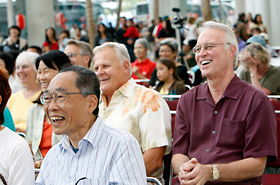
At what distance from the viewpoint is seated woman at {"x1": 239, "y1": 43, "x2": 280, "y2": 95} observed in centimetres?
551

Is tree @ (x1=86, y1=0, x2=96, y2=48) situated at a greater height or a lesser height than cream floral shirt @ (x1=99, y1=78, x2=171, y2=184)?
greater

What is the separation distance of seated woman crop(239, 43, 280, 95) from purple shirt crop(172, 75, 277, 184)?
→ 2.50 m

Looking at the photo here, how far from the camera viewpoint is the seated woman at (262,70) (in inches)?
217

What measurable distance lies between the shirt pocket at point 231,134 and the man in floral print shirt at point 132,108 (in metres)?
0.61

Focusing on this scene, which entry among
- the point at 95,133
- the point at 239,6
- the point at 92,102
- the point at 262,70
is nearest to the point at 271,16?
the point at 239,6

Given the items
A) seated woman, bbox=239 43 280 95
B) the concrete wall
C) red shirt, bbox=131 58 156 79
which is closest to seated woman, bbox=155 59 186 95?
seated woman, bbox=239 43 280 95

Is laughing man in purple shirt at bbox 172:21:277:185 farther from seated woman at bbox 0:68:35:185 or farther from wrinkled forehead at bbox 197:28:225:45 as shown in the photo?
seated woman at bbox 0:68:35:185

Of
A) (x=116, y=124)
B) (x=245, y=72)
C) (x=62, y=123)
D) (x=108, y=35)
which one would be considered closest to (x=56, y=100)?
(x=62, y=123)

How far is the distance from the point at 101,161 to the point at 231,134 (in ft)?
3.14

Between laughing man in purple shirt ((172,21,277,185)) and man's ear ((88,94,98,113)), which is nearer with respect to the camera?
man's ear ((88,94,98,113))

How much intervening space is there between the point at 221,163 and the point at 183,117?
46cm

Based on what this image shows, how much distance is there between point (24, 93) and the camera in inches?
204

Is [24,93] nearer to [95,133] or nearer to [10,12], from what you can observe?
[95,133]

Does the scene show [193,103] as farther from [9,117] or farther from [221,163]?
[9,117]
